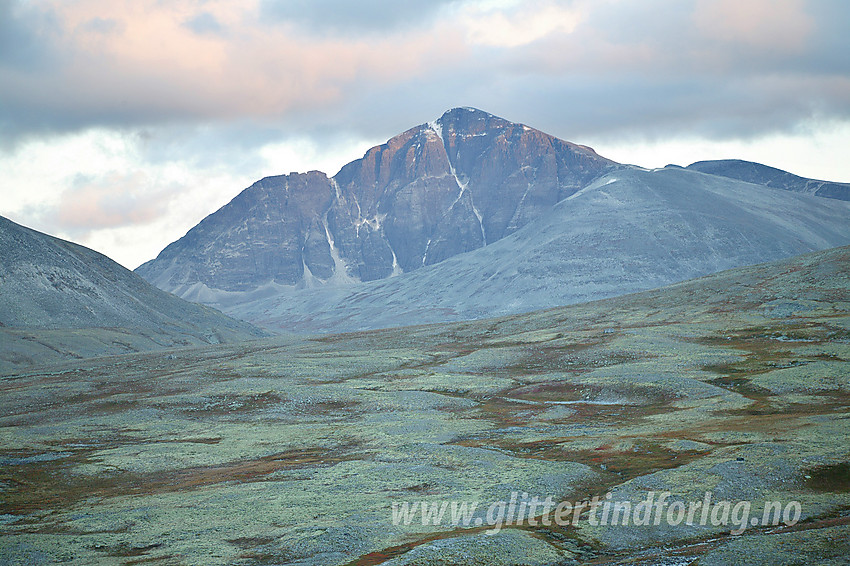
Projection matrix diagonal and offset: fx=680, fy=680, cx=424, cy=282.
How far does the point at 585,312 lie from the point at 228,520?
15177 centimetres

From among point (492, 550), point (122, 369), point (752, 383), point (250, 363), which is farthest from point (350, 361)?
point (492, 550)

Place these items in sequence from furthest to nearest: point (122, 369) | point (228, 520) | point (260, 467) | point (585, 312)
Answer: point (585, 312), point (122, 369), point (260, 467), point (228, 520)

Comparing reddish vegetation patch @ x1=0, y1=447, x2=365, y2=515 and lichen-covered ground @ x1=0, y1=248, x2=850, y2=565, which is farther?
reddish vegetation patch @ x1=0, y1=447, x2=365, y2=515

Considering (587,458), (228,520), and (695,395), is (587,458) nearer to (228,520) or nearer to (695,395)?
(228,520)

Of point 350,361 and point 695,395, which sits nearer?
point 695,395

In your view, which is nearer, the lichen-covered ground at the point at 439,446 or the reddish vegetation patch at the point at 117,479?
the lichen-covered ground at the point at 439,446

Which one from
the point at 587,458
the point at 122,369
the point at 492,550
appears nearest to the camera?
the point at 492,550

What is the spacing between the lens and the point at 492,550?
31562 mm

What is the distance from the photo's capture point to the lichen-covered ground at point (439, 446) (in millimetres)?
Answer: 33544

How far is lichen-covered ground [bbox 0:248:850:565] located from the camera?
33.5 m

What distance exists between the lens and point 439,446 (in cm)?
5788

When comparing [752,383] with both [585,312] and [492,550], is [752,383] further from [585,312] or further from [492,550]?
[585,312]

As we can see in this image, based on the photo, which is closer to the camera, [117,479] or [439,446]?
[117,479]

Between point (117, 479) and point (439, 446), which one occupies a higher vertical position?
point (117, 479)
